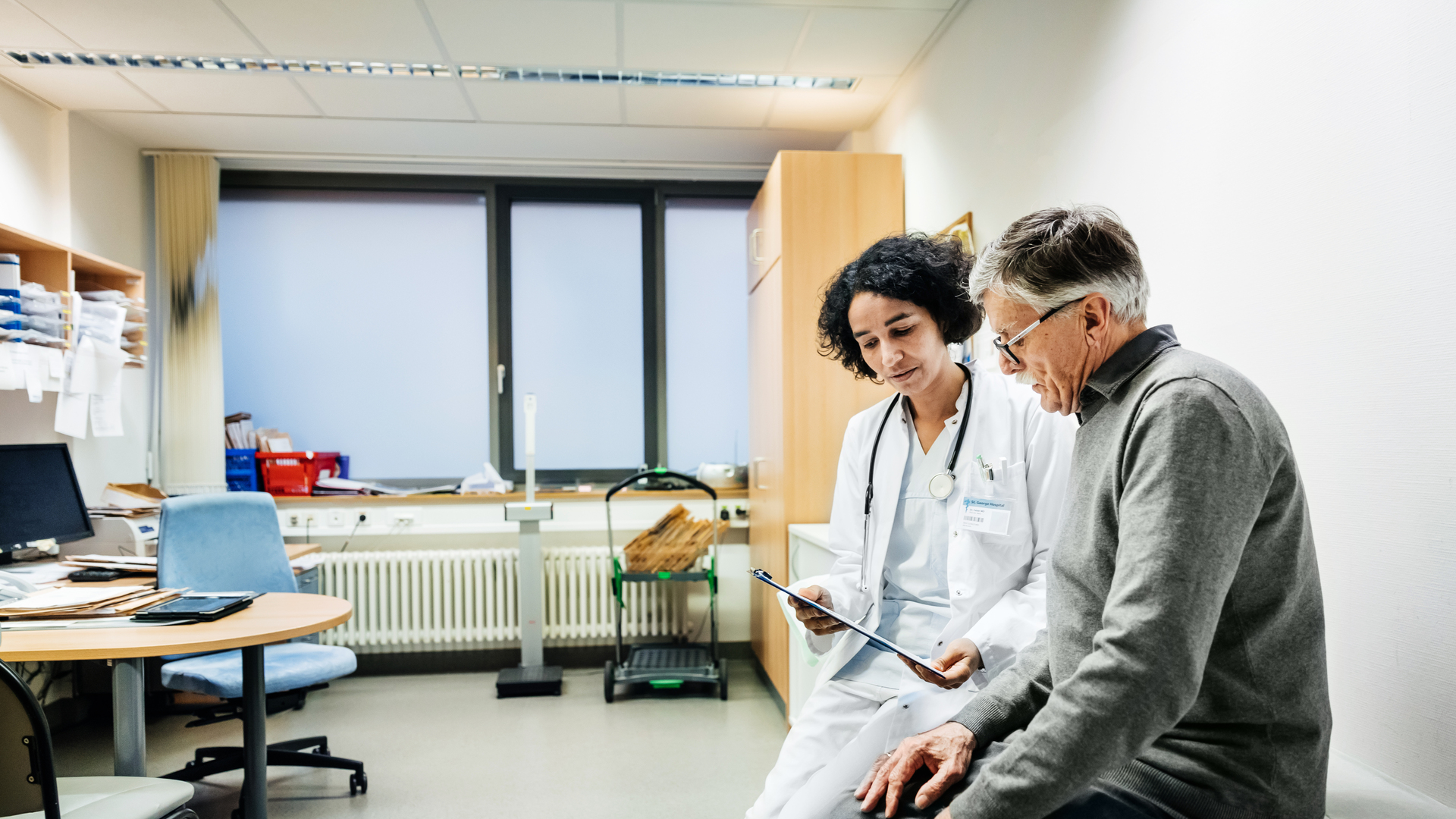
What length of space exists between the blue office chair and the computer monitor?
1.76 ft

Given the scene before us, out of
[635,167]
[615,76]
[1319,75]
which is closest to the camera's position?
[1319,75]

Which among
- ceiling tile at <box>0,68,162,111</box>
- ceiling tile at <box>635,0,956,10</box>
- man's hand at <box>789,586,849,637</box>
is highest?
ceiling tile at <box>0,68,162,111</box>

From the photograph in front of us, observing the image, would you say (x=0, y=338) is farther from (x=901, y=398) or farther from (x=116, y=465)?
(x=901, y=398)

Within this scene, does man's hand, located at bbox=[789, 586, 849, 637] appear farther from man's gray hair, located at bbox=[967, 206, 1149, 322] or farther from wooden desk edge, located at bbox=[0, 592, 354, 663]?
wooden desk edge, located at bbox=[0, 592, 354, 663]

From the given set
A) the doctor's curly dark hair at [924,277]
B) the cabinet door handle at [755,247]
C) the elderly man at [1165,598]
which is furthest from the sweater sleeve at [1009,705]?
the cabinet door handle at [755,247]

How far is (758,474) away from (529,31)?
2.17 metres

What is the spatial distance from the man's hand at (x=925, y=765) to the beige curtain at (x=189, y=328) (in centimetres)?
399

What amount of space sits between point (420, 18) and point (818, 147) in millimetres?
2119

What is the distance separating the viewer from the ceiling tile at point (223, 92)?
3260mm

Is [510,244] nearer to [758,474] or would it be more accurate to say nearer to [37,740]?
[758,474]

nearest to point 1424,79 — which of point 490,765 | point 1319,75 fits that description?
point 1319,75

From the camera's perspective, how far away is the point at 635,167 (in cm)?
441

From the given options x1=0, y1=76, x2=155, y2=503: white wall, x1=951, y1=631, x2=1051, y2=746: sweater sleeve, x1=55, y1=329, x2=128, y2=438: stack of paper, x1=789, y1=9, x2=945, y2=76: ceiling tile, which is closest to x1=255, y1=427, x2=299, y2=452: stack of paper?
x1=0, y1=76, x2=155, y2=503: white wall

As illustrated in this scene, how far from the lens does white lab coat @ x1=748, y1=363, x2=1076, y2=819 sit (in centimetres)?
134
